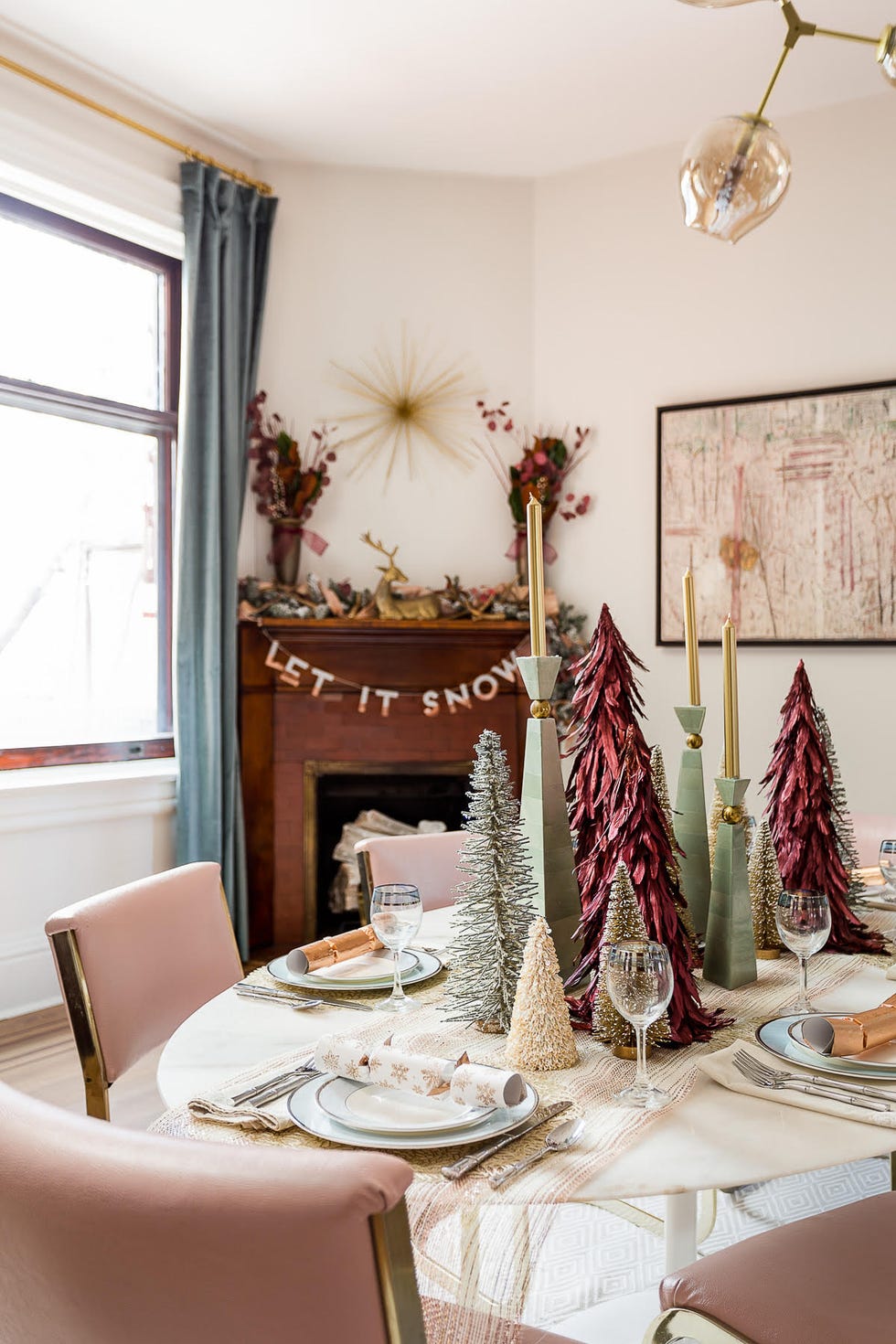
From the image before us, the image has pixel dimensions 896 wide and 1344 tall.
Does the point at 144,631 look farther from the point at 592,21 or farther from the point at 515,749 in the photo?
the point at 592,21

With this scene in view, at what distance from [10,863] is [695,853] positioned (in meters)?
2.48

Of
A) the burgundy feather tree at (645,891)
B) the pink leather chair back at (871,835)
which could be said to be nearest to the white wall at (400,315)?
the pink leather chair back at (871,835)

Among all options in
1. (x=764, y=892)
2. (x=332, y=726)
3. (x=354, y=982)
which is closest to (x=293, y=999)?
(x=354, y=982)

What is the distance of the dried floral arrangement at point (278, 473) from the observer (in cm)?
399

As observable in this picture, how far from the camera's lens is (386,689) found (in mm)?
3961

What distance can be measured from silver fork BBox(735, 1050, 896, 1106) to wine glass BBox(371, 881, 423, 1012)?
0.40 meters

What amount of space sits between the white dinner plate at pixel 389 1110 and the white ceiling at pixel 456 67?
3.01 m

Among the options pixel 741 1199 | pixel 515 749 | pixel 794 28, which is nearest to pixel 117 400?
pixel 515 749

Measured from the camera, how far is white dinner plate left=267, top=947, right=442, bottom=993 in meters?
1.42

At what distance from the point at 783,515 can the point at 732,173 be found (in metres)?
2.28

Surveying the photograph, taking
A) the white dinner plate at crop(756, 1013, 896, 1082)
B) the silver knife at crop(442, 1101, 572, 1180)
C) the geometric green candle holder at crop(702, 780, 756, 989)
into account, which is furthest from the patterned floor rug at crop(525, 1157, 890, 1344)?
the silver knife at crop(442, 1101, 572, 1180)

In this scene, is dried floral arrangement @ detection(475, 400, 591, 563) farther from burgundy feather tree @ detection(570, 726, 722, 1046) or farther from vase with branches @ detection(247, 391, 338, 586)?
burgundy feather tree @ detection(570, 726, 722, 1046)

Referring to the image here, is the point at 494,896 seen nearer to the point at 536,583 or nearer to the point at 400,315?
the point at 536,583

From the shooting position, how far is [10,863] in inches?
131
